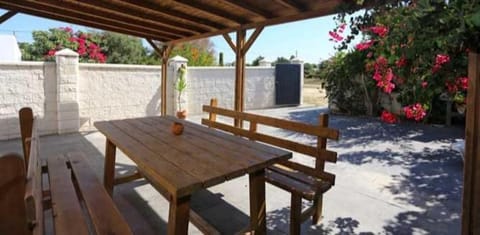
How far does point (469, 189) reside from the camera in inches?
60.4

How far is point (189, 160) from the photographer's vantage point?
2.00 m

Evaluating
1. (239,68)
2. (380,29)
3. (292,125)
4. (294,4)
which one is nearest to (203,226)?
(292,125)

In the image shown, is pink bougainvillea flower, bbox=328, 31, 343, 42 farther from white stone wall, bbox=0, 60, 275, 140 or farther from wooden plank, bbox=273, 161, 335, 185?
white stone wall, bbox=0, 60, 275, 140

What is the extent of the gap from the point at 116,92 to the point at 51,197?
539 cm

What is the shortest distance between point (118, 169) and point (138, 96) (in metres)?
3.54

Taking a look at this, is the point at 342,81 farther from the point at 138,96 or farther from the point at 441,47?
the point at 441,47

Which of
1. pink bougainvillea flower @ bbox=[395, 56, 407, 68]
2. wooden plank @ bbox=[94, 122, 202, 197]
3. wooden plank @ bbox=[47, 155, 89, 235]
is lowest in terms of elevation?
wooden plank @ bbox=[47, 155, 89, 235]

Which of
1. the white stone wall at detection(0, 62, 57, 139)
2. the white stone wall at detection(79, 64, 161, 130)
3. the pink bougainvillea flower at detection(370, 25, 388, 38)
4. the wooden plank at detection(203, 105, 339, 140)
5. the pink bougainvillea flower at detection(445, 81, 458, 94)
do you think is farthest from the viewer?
the white stone wall at detection(79, 64, 161, 130)

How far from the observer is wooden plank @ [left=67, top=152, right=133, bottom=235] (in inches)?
63.4

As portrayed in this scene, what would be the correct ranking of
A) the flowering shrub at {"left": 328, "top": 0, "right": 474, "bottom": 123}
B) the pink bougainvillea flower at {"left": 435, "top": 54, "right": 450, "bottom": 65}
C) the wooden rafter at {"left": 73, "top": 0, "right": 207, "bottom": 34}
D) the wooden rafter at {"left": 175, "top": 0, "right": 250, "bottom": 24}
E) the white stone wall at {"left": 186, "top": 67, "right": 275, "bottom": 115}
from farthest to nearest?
the white stone wall at {"left": 186, "top": 67, "right": 275, "bottom": 115}
the wooden rafter at {"left": 73, "top": 0, "right": 207, "bottom": 34}
the wooden rafter at {"left": 175, "top": 0, "right": 250, "bottom": 24}
the pink bougainvillea flower at {"left": 435, "top": 54, "right": 450, "bottom": 65}
the flowering shrub at {"left": 328, "top": 0, "right": 474, "bottom": 123}

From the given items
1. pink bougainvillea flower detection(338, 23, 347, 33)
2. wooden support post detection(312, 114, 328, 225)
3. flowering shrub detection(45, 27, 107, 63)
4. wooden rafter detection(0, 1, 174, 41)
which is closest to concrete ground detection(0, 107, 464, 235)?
wooden support post detection(312, 114, 328, 225)

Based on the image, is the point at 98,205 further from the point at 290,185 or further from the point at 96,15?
the point at 96,15

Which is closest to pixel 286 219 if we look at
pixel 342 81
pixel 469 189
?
pixel 469 189

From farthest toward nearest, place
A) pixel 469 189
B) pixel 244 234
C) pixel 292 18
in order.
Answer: pixel 292 18 → pixel 244 234 → pixel 469 189
